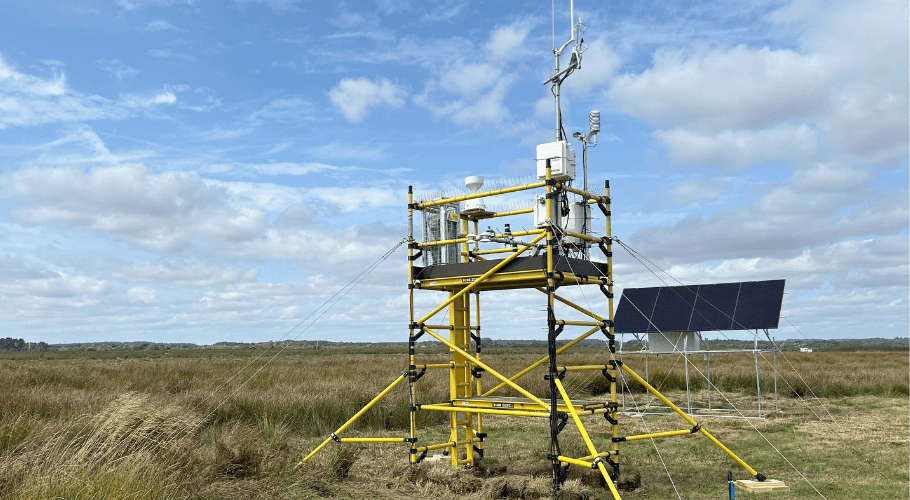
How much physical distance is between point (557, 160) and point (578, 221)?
101 cm

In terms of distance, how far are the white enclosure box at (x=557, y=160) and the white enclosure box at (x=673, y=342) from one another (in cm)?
1013

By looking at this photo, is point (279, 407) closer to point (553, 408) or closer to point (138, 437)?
point (138, 437)

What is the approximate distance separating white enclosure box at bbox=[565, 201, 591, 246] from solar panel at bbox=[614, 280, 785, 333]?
7425mm

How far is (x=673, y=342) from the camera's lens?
61.6 feet

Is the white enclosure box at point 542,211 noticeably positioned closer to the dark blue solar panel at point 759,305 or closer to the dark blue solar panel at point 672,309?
the dark blue solar panel at point 672,309

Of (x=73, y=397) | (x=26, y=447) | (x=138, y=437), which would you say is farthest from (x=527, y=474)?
(x=73, y=397)

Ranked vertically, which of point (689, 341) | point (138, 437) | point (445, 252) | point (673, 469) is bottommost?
point (673, 469)

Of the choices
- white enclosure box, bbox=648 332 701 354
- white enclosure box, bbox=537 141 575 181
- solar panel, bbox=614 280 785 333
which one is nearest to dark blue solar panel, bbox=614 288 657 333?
solar panel, bbox=614 280 785 333

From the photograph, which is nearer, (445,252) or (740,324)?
(445,252)

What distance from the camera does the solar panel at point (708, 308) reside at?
701 inches

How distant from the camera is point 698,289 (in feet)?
65.7

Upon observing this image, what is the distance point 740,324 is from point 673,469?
7.25 m

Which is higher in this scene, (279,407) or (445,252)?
(445,252)

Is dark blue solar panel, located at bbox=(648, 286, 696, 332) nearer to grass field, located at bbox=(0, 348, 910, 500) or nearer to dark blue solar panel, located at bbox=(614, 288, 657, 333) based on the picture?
dark blue solar panel, located at bbox=(614, 288, 657, 333)
